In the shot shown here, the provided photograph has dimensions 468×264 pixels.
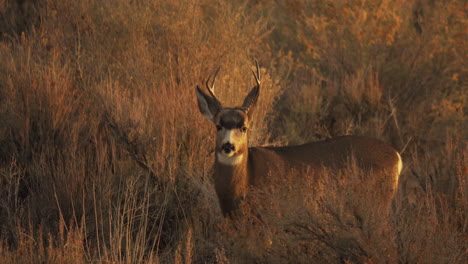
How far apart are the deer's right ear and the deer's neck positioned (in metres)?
0.45

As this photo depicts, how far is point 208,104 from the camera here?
5914mm

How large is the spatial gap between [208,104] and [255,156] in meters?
0.64

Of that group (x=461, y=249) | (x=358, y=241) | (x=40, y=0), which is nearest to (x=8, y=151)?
(x=40, y=0)

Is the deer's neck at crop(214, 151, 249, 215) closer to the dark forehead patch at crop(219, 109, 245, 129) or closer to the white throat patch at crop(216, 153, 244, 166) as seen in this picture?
the white throat patch at crop(216, 153, 244, 166)

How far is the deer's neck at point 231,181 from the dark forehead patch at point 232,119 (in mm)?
305

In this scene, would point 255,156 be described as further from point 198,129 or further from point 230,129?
point 198,129

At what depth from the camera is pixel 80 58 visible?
27.5 ft

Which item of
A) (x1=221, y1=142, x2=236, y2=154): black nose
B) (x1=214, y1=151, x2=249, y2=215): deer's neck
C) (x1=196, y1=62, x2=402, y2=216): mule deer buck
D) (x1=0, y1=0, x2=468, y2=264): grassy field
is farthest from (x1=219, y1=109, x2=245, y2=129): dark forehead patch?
(x1=0, y1=0, x2=468, y2=264): grassy field

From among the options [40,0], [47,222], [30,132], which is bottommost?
[47,222]

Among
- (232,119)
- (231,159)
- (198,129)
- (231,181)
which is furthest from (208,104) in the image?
(198,129)

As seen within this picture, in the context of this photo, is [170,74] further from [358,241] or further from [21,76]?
[358,241]

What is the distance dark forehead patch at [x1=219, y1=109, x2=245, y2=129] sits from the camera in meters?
5.51

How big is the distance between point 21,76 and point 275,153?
3.15 metres

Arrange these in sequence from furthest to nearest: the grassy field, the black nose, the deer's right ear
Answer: the deer's right ear
the black nose
the grassy field
